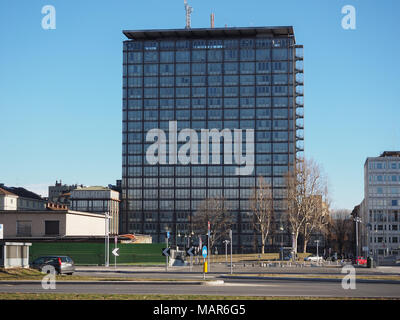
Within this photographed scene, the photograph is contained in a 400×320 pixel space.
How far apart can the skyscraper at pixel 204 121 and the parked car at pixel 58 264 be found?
116 meters

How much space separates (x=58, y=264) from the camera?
156 feet

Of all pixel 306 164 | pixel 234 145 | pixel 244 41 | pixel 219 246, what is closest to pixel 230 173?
pixel 234 145

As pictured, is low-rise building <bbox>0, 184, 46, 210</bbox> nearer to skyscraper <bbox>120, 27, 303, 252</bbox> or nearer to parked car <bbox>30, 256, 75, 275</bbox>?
skyscraper <bbox>120, 27, 303, 252</bbox>

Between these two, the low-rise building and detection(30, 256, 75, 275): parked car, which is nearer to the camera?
detection(30, 256, 75, 275): parked car

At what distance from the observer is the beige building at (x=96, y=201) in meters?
163

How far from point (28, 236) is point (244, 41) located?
9836 centimetres

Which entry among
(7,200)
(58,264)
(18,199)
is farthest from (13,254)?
(18,199)

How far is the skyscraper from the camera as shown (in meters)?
164

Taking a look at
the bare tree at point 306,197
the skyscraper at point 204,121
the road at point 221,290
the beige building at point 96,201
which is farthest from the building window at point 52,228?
the skyscraper at point 204,121

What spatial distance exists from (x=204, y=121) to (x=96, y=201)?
36.0 metres

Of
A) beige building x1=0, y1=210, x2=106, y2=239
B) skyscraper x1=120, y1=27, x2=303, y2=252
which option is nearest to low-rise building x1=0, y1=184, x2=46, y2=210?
skyscraper x1=120, y1=27, x2=303, y2=252

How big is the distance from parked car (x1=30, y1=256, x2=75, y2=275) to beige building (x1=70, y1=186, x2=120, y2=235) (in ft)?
372
